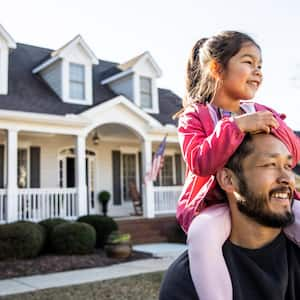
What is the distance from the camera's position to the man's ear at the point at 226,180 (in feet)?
4.50

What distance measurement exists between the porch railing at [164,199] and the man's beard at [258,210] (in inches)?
490

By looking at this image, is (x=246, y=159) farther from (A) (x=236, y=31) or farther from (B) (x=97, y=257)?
(B) (x=97, y=257)

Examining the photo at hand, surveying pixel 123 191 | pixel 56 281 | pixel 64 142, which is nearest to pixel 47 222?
pixel 56 281

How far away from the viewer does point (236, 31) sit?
168cm

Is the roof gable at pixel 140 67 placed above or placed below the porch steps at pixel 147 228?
above

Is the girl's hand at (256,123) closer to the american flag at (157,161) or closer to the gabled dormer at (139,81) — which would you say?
the american flag at (157,161)

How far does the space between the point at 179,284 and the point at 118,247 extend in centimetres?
839

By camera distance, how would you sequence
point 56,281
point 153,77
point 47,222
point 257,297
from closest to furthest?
1. point 257,297
2. point 56,281
3. point 47,222
4. point 153,77

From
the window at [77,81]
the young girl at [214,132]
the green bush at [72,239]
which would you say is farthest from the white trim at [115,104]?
the young girl at [214,132]

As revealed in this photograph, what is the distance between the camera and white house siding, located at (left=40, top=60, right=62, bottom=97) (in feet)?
43.5

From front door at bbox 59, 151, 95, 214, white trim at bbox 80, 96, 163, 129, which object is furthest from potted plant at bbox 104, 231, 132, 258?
front door at bbox 59, 151, 95, 214

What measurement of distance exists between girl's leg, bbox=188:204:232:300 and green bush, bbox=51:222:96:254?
861cm

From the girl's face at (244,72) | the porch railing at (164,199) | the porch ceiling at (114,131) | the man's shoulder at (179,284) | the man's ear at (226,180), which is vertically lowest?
the porch railing at (164,199)

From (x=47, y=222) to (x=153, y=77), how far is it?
720cm
